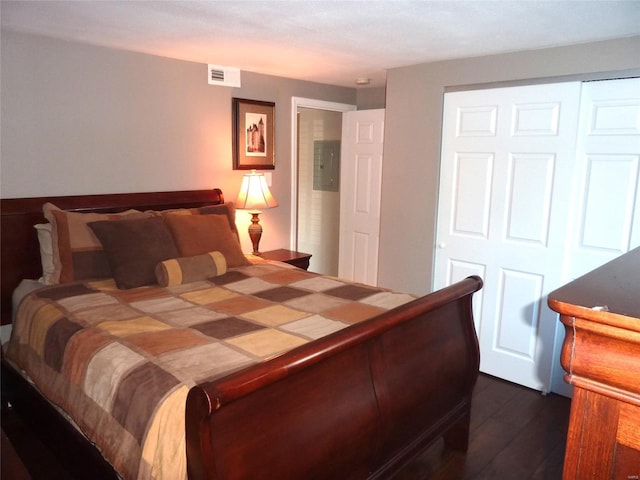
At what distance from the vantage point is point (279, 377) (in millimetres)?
1351

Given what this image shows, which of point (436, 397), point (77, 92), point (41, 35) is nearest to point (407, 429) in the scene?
point (436, 397)

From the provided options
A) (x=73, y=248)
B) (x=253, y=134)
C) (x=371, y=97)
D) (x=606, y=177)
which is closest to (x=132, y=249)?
(x=73, y=248)

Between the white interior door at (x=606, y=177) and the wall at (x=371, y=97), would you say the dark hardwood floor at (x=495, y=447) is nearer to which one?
the white interior door at (x=606, y=177)

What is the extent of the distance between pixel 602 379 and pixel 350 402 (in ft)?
3.71

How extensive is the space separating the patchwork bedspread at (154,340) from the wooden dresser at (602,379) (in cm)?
111

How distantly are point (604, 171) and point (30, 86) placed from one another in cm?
340

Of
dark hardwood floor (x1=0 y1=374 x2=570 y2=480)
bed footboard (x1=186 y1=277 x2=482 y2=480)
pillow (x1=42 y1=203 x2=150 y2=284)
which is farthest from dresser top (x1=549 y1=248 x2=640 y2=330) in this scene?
pillow (x1=42 y1=203 x2=150 y2=284)

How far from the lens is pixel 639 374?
23.9 inches

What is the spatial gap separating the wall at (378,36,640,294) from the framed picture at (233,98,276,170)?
Result: 1.00 metres

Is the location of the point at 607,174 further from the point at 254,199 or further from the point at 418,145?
the point at 254,199

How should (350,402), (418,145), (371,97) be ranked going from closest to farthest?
(350,402) < (418,145) < (371,97)

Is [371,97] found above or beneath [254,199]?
above

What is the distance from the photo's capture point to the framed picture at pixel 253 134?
368 cm

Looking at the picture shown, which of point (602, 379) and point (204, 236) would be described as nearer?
point (602, 379)
